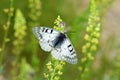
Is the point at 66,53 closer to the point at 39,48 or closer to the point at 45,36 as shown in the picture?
the point at 45,36

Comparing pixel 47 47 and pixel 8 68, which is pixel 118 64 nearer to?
pixel 8 68

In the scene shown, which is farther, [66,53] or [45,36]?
[45,36]

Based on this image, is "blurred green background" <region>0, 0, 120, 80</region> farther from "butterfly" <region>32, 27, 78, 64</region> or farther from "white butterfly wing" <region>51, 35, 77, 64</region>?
"white butterfly wing" <region>51, 35, 77, 64</region>

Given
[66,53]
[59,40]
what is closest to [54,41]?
[59,40]

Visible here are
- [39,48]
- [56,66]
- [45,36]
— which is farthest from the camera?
[39,48]

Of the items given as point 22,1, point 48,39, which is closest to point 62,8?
point 22,1
